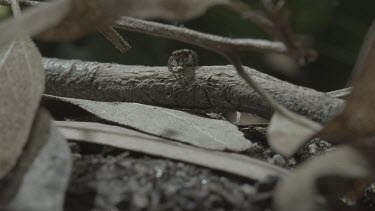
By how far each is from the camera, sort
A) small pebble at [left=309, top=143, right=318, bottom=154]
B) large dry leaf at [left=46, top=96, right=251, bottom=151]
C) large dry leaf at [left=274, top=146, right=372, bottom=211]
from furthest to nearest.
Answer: small pebble at [left=309, top=143, right=318, bottom=154], large dry leaf at [left=46, top=96, right=251, bottom=151], large dry leaf at [left=274, top=146, right=372, bottom=211]

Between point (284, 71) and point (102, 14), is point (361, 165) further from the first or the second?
point (284, 71)

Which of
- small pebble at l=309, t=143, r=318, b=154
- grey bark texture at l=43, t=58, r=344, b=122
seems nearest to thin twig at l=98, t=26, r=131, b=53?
grey bark texture at l=43, t=58, r=344, b=122

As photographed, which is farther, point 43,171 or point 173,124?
point 173,124

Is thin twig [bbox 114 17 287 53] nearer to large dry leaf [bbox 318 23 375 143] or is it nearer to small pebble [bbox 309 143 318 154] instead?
large dry leaf [bbox 318 23 375 143]

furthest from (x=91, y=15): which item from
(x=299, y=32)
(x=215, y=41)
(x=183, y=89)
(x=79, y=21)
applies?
(x=299, y=32)

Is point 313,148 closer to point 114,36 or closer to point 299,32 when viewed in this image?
point 114,36
